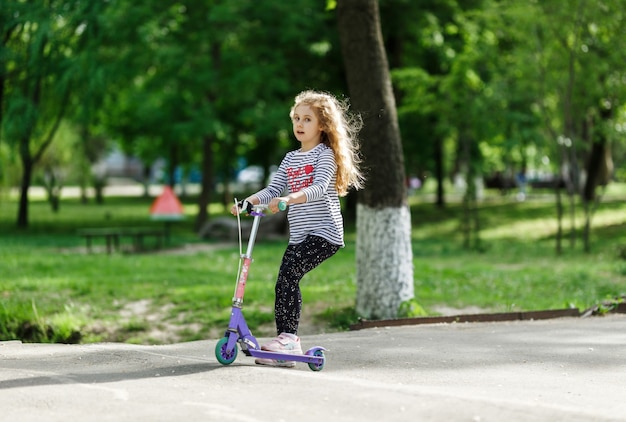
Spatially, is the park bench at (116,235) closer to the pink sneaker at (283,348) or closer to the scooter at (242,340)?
the pink sneaker at (283,348)

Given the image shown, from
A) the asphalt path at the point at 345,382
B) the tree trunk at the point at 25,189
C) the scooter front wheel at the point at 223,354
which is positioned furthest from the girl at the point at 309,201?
the tree trunk at the point at 25,189

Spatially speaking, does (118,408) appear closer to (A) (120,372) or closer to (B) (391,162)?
(A) (120,372)

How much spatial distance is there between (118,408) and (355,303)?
5.82 meters

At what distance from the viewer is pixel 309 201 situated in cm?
665

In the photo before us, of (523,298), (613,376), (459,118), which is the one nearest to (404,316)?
(523,298)

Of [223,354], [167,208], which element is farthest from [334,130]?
[167,208]

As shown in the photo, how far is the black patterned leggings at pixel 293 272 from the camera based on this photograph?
672 cm

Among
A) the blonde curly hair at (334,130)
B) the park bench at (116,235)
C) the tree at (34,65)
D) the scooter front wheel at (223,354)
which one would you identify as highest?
the tree at (34,65)

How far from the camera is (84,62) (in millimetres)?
24953

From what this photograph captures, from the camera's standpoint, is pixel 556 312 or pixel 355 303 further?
pixel 355 303

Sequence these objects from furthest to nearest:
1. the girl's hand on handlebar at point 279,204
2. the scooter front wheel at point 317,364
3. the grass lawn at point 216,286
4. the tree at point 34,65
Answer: the tree at point 34,65 < the grass lawn at point 216,286 < the scooter front wheel at point 317,364 < the girl's hand on handlebar at point 279,204

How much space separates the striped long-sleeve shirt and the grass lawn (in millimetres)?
3834

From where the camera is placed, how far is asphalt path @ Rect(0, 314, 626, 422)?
5273mm

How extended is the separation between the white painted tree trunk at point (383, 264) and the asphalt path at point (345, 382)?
1794 mm
